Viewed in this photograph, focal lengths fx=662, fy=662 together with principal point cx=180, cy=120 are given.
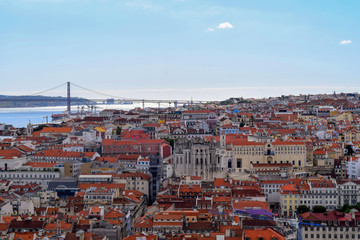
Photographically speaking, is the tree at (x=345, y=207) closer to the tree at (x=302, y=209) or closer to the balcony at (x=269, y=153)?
the tree at (x=302, y=209)

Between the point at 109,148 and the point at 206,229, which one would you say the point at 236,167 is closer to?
the point at 109,148

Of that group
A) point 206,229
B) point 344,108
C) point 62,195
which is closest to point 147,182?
point 62,195

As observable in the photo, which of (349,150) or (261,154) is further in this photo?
(349,150)

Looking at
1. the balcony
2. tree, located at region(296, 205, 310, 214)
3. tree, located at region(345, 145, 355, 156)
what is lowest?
tree, located at region(296, 205, 310, 214)

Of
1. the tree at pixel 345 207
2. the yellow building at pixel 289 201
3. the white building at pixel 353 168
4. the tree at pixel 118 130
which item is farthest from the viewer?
the tree at pixel 118 130

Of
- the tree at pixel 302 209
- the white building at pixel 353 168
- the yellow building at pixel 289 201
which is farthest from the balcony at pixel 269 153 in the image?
the tree at pixel 302 209

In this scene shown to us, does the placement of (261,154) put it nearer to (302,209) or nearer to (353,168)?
(353,168)

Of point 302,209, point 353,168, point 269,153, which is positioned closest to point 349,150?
point 353,168

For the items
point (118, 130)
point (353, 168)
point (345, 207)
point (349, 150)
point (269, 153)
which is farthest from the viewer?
point (118, 130)

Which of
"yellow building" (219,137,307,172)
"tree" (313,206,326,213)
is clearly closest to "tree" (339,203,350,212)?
"tree" (313,206,326,213)

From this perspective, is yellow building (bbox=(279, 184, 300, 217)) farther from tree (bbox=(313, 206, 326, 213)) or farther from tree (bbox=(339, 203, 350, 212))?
tree (bbox=(339, 203, 350, 212))

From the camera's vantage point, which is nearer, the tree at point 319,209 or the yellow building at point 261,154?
the tree at point 319,209
